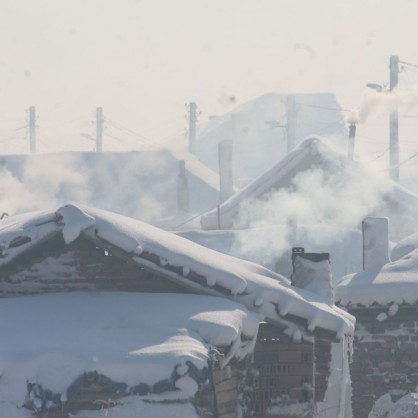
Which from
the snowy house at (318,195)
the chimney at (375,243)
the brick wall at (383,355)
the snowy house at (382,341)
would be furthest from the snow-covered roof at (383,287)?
the snowy house at (318,195)

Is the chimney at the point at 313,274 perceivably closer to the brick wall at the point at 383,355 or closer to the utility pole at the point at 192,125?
the brick wall at the point at 383,355

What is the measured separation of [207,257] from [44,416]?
10.5 feet

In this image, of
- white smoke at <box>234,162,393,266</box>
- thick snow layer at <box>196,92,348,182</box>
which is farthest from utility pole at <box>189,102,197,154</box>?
white smoke at <box>234,162,393,266</box>

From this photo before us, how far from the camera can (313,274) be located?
46.7ft

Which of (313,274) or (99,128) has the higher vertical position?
(99,128)

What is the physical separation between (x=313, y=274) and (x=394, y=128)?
43.1 meters

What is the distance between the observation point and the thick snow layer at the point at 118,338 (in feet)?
33.9

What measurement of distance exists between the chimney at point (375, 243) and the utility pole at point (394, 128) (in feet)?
117

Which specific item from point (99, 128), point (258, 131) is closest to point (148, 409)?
point (99, 128)

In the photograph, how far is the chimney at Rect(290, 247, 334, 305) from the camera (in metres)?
14.1

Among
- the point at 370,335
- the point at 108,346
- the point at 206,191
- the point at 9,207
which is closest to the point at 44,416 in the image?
the point at 108,346

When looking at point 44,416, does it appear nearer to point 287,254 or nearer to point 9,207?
point 287,254

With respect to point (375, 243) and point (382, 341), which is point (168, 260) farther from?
point (375, 243)

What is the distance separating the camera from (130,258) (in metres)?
12.3
